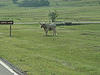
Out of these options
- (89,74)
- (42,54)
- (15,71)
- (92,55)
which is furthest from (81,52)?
(15,71)

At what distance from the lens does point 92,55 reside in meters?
34.0

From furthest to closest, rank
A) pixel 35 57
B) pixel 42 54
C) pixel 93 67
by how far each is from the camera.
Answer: pixel 42 54, pixel 35 57, pixel 93 67

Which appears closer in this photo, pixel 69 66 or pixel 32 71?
pixel 32 71

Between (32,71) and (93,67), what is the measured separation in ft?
20.2

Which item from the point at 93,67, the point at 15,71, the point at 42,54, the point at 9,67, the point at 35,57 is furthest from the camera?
the point at 42,54

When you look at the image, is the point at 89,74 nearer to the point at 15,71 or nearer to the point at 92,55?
A: the point at 15,71

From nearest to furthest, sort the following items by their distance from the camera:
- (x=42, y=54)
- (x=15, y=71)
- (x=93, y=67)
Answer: (x=15, y=71), (x=93, y=67), (x=42, y=54)

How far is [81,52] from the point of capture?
119 feet

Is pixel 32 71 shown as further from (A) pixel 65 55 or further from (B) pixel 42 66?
(A) pixel 65 55

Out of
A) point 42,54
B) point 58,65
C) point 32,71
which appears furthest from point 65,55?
point 32,71

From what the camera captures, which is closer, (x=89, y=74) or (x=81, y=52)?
(x=89, y=74)

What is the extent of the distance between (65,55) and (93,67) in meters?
7.49

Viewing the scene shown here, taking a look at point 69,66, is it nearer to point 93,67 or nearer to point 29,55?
point 93,67

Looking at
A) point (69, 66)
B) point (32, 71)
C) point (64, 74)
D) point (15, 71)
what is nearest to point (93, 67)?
point (69, 66)
